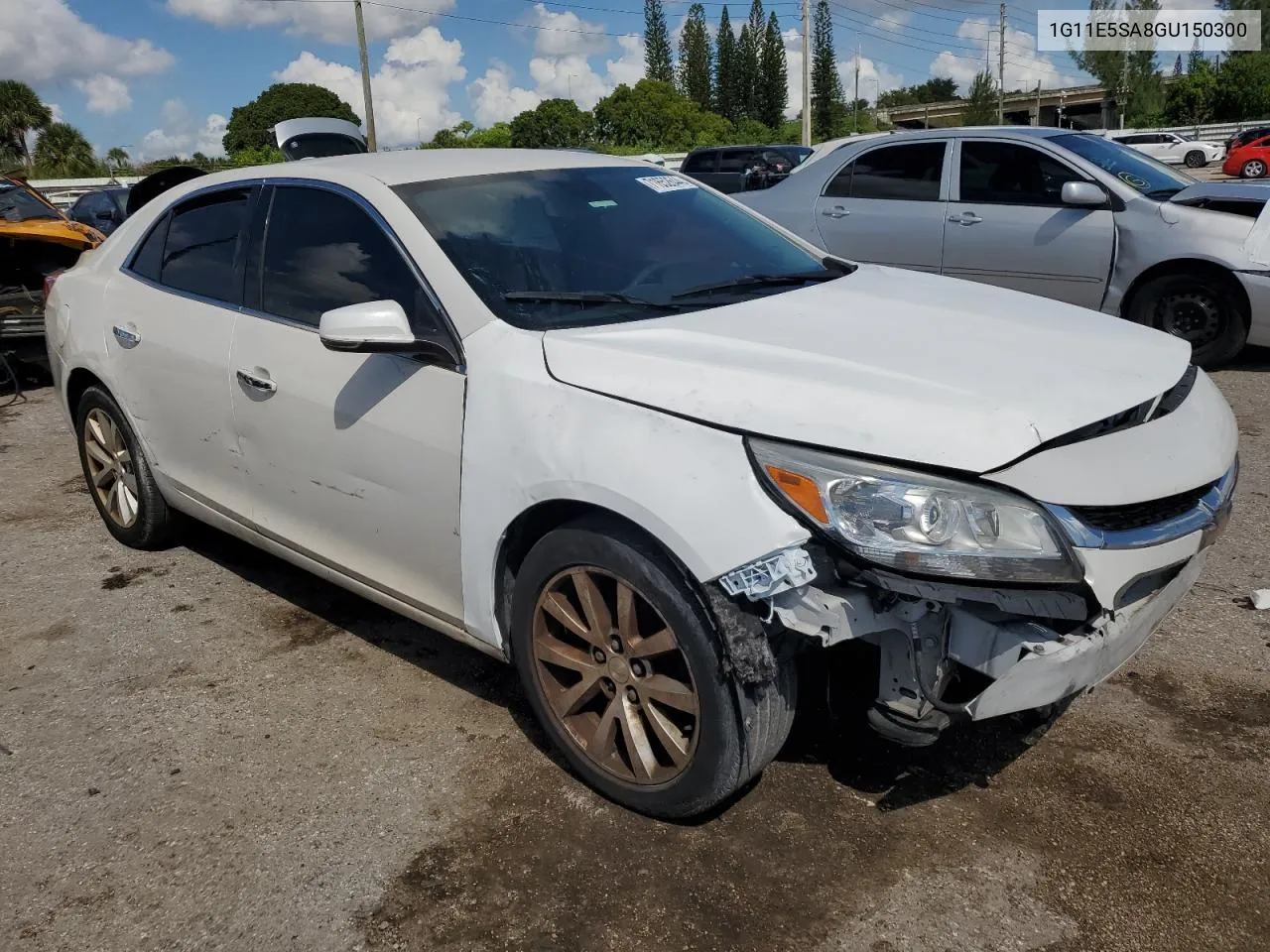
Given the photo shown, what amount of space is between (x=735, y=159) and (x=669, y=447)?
20.7 meters

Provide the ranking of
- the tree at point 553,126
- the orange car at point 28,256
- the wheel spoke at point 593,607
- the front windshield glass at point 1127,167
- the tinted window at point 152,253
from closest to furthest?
the wheel spoke at point 593,607 → the tinted window at point 152,253 → the front windshield glass at point 1127,167 → the orange car at point 28,256 → the tree at point 553,126

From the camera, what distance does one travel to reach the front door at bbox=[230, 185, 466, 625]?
2.95 m

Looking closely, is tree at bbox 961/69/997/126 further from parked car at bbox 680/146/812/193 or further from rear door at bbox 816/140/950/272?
rear door at bbox 816/140/950/272

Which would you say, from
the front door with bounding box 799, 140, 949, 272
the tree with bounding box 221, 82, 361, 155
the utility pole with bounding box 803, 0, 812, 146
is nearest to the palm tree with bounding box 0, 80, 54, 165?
the tree with bounding box 221, 82, 361, 155

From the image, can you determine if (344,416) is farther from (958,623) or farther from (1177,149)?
(1177,149)

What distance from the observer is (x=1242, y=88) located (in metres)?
57.3

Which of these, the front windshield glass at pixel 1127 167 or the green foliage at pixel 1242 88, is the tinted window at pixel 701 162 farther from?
the green foliage at pixel 1242 88

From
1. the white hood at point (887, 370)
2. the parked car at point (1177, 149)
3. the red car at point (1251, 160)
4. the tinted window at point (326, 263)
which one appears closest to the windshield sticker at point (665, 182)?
the white hood at point (887, 370)

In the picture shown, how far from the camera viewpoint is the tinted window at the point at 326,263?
311 centimetres

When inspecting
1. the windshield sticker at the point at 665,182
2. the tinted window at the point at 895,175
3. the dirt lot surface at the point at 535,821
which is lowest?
the dirt lot surface at the point at 535,821

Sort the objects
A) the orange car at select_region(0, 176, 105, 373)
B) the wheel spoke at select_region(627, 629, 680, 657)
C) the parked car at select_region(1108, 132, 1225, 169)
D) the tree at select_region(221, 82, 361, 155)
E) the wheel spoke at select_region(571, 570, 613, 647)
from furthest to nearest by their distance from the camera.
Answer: the tree at select_region(221, 82, 361, 155), the parked car at select_region(1108, 132, 1225, 169), the orange car at select_region(0, 176, 105, 373), the wheel spoke at select_region(571, 570, 613, 647), the wheel spoke at select_region(627, 629, 680, 657)

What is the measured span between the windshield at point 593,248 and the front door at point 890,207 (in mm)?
4348

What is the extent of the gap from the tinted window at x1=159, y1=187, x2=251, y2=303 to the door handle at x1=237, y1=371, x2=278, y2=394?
0.32 m

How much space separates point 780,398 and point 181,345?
8.21ft
